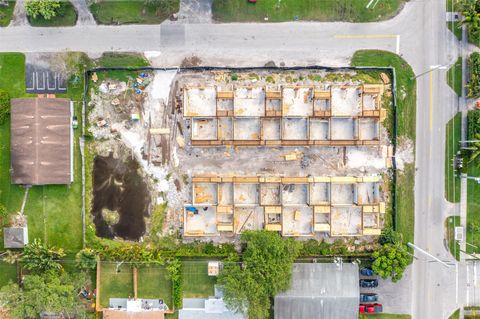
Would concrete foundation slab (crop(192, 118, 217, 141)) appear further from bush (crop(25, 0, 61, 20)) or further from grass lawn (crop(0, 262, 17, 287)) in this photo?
grass lawn (crop(0, 262, 17, 287))

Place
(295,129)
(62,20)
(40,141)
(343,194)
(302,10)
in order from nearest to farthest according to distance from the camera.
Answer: (40,141), (295,129), (343,194), (302,10), (62,20)

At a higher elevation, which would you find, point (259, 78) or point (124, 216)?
point (259, 78)

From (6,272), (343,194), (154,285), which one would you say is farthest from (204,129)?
(6,272)

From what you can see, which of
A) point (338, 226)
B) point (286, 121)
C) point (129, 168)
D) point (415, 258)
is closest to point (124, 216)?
point (129, 168)

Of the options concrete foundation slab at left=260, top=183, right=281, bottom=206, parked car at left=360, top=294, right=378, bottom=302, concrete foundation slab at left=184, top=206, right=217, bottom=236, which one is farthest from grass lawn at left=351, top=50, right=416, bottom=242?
concrete foundation slab at left=184, top=206, right=217, bottom=236

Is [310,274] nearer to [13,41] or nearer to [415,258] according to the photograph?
[415,258]

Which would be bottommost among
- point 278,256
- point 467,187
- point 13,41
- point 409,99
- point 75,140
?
point 278,256

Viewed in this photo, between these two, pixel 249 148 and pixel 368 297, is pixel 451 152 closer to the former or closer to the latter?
pixel 368 297

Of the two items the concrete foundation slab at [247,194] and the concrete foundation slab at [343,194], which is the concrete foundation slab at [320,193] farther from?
the concrete foundation slab at [247,194]
